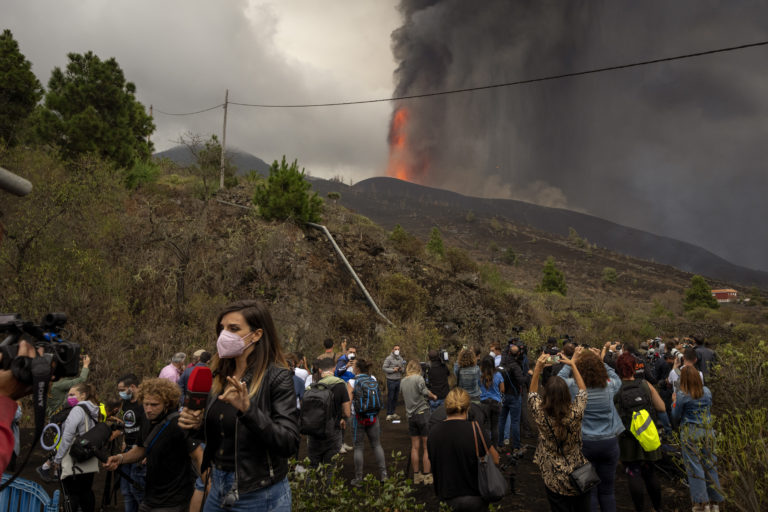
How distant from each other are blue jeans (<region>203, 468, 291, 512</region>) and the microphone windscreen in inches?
19.1

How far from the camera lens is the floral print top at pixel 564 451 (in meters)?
4.11

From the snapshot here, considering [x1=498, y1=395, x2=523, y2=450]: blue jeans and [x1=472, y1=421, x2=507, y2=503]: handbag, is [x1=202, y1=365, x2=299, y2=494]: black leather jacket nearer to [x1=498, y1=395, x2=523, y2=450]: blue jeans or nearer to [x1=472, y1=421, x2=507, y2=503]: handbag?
[x1=472, y1=421, x2=507, y2=503]: handbag

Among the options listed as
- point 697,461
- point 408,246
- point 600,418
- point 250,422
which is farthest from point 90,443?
point 408,246

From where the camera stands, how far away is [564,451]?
4.16 meters

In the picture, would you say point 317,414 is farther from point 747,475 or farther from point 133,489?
point 747,475

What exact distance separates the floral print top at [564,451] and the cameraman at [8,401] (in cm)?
395

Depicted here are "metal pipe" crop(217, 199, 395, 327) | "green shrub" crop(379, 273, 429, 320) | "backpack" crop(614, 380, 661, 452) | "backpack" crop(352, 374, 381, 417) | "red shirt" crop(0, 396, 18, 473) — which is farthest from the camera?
"green shrub" crop(379, 273, 429, 320)

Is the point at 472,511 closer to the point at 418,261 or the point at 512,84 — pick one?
the point at 512,84

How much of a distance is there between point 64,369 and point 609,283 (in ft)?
339

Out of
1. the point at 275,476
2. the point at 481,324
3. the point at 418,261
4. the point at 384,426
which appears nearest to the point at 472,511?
the point at 275,476

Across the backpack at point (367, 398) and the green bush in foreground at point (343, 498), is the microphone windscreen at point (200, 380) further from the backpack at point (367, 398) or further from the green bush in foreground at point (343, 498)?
the backpack at point (367, 398)

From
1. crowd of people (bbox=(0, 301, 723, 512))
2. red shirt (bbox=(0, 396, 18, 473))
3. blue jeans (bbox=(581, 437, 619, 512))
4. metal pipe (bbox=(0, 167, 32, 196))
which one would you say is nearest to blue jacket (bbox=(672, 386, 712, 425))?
crowd of people (bbox=(0, 301, 723, 512))

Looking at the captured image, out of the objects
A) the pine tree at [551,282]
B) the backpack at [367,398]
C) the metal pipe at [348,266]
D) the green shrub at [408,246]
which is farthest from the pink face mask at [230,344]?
the pine tree at [551,282]

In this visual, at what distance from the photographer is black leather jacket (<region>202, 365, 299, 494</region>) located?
90.4 inches
